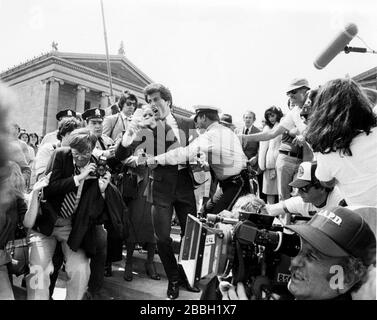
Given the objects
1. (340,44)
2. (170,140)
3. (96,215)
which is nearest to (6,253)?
(96,215)

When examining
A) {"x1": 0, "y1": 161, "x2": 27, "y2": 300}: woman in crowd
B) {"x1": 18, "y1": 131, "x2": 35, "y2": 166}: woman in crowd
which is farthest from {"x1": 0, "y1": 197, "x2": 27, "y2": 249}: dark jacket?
{"x1": 18, "y1": 131, "x2": 35, "y2": 166}: woman in crowd

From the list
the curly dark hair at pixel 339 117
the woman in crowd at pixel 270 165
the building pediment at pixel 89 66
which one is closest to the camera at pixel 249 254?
the curly dark hair at pixel 339 117

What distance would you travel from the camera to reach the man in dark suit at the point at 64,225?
10.5ft

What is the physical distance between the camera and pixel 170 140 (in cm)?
382

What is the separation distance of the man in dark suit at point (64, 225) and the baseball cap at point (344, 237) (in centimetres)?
216

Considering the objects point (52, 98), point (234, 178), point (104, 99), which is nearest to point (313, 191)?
point (234, 178)

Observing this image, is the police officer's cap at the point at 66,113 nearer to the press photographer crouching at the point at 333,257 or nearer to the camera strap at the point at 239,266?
the camera strap at the point at 239,266

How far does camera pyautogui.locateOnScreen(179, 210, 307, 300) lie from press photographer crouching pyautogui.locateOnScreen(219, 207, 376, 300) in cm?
6

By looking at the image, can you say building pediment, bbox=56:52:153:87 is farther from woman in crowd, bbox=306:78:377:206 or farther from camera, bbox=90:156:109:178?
woman in crowd, bbox=306:78:377:206

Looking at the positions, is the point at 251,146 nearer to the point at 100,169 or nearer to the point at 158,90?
the point at 158,90

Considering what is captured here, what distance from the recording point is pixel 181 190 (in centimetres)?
369

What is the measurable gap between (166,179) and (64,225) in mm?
972
